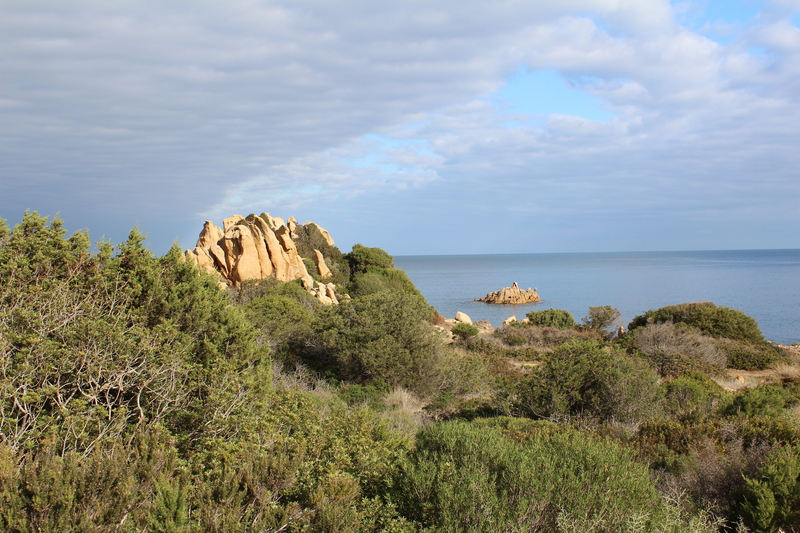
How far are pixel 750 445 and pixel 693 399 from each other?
4684mm

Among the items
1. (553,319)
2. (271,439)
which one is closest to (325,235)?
(553,319)

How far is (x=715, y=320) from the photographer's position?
74.7 ft

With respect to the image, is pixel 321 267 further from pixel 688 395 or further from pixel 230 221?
pixel 688 395

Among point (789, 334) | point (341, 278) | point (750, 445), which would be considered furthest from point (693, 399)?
point (789, 334)

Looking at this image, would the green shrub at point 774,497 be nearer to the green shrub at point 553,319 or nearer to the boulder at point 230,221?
the green shrub at point 553,319

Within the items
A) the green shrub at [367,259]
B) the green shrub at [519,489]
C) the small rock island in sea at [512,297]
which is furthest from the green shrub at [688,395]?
the small rock island in sea at [512,297]

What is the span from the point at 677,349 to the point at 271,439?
17.5 m

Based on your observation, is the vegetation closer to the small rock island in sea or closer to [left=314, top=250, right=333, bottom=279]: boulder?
[left=314, top=250, right=333, bottom=279]: boulder

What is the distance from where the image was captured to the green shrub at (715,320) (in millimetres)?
22047

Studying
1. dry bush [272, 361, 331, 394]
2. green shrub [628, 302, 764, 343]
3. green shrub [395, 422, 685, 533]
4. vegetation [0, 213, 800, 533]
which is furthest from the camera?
green shrub [628, 302, 764, 343]

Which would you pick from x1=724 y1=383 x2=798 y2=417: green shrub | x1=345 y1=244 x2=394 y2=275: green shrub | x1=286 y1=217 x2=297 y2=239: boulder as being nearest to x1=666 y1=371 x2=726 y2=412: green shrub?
Result: x1=724 y1=383 x2=798 y2=417: green shrub

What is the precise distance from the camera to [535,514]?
4.13m

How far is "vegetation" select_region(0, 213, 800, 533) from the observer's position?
3.74 m

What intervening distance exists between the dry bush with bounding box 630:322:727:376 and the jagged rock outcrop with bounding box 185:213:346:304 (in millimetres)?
14527
